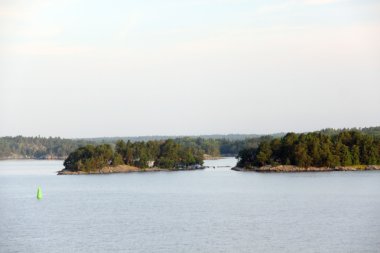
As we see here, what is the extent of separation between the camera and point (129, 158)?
161 m

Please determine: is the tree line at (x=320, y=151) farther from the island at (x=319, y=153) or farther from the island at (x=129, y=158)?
the island at (x=129, y=158)

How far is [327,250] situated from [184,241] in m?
8.99

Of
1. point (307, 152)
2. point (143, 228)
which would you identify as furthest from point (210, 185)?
point (143, 228)

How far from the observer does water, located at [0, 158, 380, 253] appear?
1853 inches

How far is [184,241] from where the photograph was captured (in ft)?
159

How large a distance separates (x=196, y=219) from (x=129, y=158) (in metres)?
101

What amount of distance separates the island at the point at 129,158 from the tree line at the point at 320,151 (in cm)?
2474

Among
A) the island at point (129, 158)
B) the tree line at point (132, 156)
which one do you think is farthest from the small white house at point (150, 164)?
the tree line at point (132, 156)

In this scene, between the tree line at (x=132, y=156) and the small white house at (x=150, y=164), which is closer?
the tree line at (x=132, y=156)

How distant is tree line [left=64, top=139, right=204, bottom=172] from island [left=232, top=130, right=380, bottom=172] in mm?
24182

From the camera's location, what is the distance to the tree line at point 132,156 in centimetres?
15362

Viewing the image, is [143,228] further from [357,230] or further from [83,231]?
[357,230]

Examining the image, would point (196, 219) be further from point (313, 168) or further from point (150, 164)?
point (150, 164)

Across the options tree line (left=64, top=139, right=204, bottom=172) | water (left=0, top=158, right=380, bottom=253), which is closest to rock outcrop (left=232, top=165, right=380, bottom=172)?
tree line (left=64, top=139, right=204, bottom=172)
